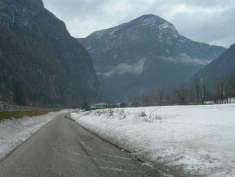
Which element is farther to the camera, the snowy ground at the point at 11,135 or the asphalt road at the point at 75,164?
the snowy ground at the point at 11,135

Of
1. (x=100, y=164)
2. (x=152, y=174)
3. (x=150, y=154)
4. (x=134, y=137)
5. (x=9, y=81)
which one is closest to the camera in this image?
(x=152, y=174)

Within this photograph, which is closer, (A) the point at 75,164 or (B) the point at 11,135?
(A) the point at 75,164

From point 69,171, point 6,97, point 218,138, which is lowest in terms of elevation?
point 69,171

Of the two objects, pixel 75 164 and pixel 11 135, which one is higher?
pixel 11 135

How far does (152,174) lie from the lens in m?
11.5

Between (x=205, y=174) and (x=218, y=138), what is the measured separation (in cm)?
537

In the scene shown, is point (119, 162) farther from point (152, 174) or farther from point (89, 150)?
point (89, 150)

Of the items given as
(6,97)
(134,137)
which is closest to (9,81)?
(6,97)

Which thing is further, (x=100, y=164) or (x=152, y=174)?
(x=100, y=164)

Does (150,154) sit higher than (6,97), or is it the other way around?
(6,97)

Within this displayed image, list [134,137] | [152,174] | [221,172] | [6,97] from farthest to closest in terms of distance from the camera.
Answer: [6,97]
[134,137]
[152,174]
[221,172]

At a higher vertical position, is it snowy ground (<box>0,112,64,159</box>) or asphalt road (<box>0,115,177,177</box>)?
snowy ground (<box>0,112,64,159</box>)

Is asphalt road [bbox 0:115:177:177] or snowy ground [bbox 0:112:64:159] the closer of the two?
asphalt road [bbox 0:115:177:177]

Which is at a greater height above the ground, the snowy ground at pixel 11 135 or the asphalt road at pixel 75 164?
the snowy ground at pixel 11 135
